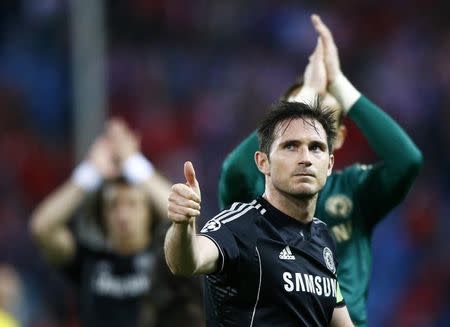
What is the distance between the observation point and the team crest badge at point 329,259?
13.5 feet

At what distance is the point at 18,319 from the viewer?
11008mm

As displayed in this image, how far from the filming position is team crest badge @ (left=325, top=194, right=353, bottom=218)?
4.98m

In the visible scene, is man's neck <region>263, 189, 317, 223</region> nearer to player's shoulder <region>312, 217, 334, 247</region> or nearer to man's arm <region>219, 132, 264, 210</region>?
player's shoulder <region>312, 217, 334, 247</region>

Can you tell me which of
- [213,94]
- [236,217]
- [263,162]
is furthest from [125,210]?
[213,94]

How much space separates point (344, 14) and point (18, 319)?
538 centimetres

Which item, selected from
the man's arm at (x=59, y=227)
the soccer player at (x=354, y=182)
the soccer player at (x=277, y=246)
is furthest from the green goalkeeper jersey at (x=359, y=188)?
the man's arm at (x=59, y=227)

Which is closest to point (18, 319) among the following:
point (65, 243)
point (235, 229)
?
point (65, 243)

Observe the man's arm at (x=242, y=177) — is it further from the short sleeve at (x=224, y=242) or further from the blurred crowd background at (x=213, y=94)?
the blurred crowd background at (x=213, y=94)

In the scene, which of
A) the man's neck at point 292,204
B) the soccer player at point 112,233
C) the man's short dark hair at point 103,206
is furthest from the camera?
the man's short dark hair at point 103,206

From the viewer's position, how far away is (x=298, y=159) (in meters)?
3.95

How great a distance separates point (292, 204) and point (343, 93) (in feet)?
4.00

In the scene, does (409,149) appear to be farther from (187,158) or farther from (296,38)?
(296,38)

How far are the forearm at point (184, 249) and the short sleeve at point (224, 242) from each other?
0.45ft

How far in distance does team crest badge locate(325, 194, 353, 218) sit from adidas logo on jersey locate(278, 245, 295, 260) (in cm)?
104
